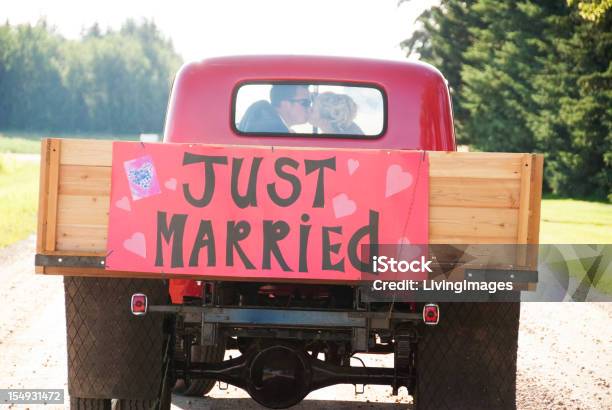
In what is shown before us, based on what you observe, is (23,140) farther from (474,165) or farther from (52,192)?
(474,165)

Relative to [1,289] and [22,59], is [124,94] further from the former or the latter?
[1,289]

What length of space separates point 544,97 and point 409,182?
32.0 m

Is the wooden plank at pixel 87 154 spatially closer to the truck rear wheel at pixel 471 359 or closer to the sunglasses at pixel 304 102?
the truck rear wheel at pixel 471 359

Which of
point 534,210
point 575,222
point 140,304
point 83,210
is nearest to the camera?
point 534,210

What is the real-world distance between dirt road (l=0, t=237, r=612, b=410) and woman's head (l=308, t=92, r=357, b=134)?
70.5 inches

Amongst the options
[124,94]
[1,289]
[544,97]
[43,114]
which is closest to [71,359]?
[1,289]

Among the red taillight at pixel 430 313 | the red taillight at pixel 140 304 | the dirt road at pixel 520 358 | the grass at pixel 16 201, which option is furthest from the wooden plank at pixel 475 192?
→ the grass at pixel 16 201

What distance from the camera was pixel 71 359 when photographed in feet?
18.2

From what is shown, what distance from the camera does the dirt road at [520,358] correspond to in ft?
24.0

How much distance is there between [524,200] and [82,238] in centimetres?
203

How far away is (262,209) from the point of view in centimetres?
511

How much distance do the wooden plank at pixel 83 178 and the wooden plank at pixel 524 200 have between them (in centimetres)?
188

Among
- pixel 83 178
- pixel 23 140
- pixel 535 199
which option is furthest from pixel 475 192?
pixel 23 140

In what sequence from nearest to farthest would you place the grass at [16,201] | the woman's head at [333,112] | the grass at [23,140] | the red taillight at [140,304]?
the red taillight at [140,304]
the woman's head at [333,112]
the grass at [16,201]
the grass at [23,140]
